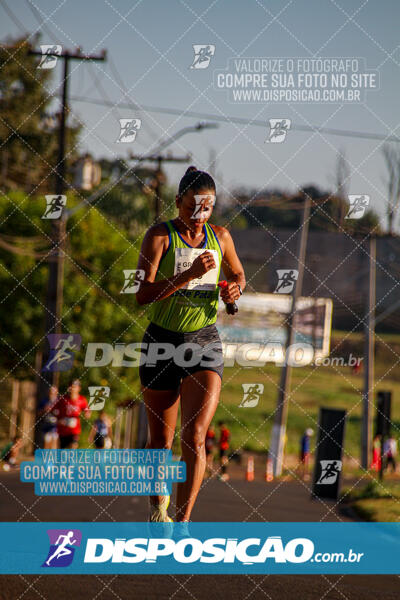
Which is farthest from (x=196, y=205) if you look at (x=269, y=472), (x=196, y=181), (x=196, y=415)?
(x=269, y=472)

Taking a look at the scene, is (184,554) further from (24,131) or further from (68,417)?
(24,131)

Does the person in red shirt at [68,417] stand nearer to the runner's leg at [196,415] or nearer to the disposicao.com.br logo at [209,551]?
the disposicao.com.br logo at [209,551]

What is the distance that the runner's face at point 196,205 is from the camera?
5.73 meters

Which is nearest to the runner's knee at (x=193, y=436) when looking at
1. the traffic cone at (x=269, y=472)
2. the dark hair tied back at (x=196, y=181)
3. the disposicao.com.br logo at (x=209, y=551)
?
the disposicao.com.br logo at (x=209, y=551)

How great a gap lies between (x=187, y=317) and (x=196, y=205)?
724 millimetres

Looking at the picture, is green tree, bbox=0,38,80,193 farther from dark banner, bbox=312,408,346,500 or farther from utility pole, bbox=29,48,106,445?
dark banner, bbox=312,408,346,500

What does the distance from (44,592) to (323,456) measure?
10.9 metres

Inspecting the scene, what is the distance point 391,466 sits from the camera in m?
40.4

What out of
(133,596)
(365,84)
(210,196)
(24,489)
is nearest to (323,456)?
(24,489)

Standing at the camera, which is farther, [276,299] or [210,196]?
[276,299]

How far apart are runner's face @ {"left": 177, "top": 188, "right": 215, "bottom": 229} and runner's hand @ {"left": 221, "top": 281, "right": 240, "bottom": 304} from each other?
17.3 inches

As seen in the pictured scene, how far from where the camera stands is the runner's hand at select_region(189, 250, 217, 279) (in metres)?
5.59

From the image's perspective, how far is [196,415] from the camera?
5.73 meters

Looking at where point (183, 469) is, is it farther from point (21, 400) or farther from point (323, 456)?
point (21, 400)
